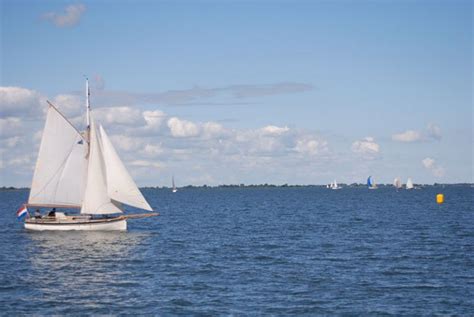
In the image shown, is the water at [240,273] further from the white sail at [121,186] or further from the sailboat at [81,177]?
the white sail at [121,186]

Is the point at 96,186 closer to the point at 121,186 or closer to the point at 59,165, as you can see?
the point at 121,186

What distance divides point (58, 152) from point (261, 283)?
132ft

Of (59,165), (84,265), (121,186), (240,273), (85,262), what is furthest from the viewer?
(59,165)

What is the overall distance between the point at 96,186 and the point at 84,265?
2253 cm

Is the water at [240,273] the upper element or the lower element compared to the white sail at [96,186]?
lower

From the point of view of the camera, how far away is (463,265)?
4744cm

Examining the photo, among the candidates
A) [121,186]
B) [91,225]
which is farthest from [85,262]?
[91,225]

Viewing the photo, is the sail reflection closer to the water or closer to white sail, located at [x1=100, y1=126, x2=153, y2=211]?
the water

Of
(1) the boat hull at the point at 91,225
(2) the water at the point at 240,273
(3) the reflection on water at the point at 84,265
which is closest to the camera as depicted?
(2) the water at the point at 240,273

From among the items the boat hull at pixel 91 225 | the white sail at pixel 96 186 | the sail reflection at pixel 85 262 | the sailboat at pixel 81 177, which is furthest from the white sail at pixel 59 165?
the sail reflection at pixel 85 262

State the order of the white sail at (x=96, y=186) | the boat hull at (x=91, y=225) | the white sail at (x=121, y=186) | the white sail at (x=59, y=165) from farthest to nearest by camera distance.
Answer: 1. the white sail at (x=59, y=165)
2. the boat hull at (x=91, y=225)
3. the white sail at (x=96, y=186)
4. the white sail at (x=121, y=186)

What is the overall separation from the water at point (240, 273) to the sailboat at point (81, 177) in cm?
240

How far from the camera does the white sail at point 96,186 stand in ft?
232

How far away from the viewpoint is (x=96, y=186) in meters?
70.8
